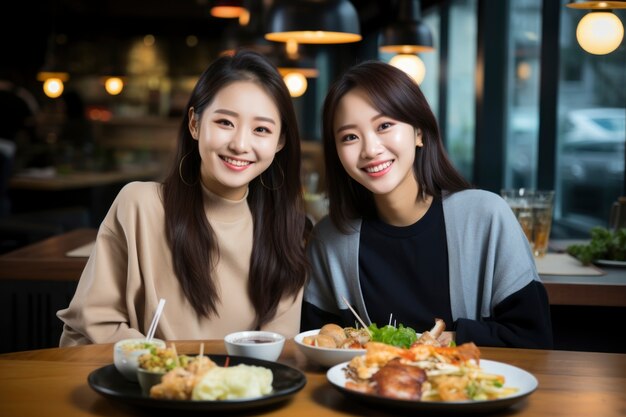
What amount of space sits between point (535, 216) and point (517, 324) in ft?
3.75

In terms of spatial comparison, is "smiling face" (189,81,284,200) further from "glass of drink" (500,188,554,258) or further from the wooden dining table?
"glass of drink" (500,188,554,258)

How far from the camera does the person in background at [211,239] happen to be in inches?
86.4

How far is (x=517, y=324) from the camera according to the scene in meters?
2.23

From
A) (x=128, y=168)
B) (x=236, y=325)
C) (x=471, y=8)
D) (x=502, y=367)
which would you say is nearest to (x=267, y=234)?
(x=236, y=325)

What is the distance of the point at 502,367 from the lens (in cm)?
161

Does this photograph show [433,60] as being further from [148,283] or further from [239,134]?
[148,283]

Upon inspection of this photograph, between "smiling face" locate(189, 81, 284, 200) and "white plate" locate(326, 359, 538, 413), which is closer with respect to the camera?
"white plate" locate(326, 359, 538, 413)

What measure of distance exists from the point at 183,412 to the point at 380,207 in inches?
43.4

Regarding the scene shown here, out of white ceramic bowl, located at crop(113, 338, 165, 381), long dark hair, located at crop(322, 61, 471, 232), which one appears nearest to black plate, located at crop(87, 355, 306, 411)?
white ceramic bowl, located at crop(113, 338, 165, 381)

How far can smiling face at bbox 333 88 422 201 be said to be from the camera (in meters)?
2.20

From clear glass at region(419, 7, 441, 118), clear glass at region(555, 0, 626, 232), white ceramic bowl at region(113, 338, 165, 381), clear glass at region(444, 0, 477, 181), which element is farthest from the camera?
clear glass at region(419, 7, 441, 118)

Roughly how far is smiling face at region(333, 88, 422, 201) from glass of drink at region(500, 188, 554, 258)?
1.18 m

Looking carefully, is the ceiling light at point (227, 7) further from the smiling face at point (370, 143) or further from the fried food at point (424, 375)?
the fried food at point (424, 375)

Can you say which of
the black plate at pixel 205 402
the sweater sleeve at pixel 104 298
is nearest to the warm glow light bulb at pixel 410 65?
the sweater sleeve at pixel 104 298
